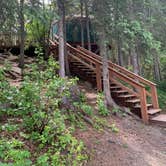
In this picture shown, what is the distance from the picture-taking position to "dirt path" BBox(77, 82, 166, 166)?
5.22 m

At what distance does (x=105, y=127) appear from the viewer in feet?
22.2

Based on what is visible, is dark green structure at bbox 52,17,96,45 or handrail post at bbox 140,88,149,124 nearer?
handrail post at bbox 140,88,149,124

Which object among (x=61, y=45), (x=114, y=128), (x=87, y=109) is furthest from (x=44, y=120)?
(x=61, y=45)

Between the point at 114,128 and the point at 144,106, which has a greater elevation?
the point at 144,106

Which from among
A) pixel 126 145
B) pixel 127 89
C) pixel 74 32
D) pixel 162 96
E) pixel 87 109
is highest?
pixel 74 32

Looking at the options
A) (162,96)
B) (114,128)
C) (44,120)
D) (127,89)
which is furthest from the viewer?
(162,96)

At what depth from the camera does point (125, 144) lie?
20.0 ft

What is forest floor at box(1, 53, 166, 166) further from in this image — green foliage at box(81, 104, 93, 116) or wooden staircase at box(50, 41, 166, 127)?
wooden staircase at box(50, 41, 166, 127)

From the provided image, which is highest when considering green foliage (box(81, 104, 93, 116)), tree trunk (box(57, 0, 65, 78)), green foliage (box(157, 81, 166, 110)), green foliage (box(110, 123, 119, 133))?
tree trunk (box(57, 0, 65, 78))

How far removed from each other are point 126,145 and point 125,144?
0.04m

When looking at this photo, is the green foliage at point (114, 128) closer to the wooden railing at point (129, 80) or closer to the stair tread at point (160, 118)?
the wooden railing at point (129, 80)

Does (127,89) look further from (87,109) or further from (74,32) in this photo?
(74,32)

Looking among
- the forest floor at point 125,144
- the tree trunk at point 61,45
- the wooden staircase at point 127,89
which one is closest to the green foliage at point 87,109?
the forest floor at point 125,144

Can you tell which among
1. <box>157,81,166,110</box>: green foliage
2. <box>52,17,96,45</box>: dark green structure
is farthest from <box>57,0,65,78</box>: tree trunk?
<box>52,17,96,45</box>: dark green structure
